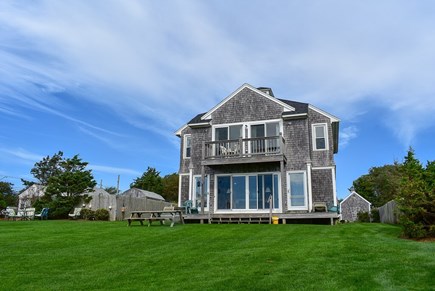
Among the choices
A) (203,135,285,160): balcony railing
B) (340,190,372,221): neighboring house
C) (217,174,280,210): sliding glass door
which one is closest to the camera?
(203,135,285,160): balcony railing

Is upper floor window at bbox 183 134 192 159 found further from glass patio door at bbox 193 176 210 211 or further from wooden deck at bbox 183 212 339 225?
wooden deck at bbox 183 212 339 225

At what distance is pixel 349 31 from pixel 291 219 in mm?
9149

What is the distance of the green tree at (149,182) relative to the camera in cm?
5422

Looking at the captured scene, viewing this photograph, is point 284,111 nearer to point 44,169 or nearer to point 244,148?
point 244,148

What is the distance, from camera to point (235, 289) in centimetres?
518

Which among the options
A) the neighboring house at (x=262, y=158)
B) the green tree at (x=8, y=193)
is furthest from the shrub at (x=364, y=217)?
the green tree at (x=8, y=193)

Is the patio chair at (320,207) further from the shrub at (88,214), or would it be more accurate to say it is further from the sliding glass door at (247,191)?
the shrub at (88,214)

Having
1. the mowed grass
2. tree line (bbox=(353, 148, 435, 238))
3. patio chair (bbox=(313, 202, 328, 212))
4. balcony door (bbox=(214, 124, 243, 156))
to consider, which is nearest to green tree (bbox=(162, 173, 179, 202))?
balcony door (bbox=(214, 124, 243, 156))

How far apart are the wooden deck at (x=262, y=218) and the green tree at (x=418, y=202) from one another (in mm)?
5794

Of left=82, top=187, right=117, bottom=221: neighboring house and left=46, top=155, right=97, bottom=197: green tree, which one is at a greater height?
left=46, top=155, right=97, bottom=197: green tree

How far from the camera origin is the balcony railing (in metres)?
18.0

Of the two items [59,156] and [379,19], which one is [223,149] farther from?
[59,156]

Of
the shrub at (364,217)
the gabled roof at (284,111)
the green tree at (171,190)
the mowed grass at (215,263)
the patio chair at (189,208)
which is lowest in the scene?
the mowed grass at (215,263)

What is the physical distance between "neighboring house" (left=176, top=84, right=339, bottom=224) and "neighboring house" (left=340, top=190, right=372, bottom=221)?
16.0 m
